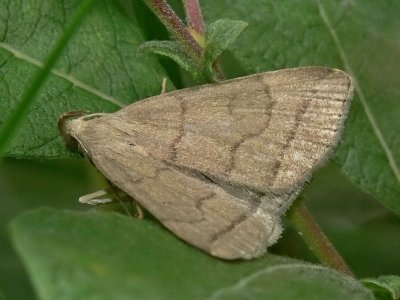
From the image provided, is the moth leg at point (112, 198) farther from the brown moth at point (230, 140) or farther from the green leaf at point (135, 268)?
the green leaf at point (135, 268)

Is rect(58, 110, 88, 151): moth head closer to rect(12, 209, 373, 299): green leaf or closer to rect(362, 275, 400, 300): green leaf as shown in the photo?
rect(12, 209, 373, 299): green leaf

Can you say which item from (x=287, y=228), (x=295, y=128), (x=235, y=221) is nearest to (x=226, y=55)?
(x=287, y=228)

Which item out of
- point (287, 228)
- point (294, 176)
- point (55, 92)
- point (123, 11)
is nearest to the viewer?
point (294, 176)

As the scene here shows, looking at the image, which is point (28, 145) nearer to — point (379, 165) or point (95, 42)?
point (95, 42)

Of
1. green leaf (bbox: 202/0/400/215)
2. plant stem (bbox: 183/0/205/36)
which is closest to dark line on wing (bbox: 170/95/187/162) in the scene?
plant stem (bbox: 183/0/205/36)

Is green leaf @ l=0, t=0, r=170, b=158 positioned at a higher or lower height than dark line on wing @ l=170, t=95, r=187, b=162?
higher
